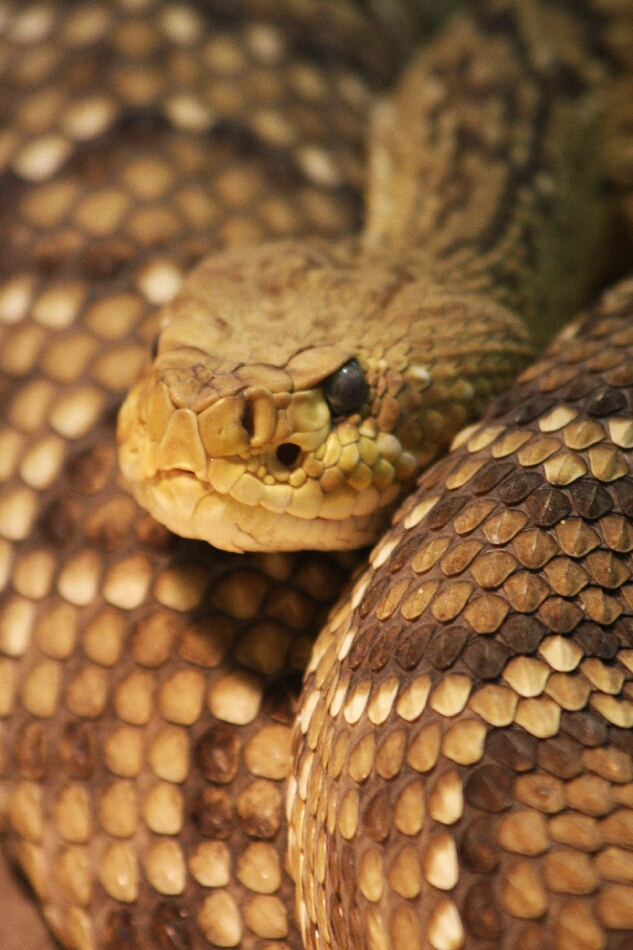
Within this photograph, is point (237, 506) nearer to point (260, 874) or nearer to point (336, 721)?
point (336, 721)

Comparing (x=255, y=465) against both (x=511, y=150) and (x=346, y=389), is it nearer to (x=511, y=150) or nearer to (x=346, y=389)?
(x=346, y=389)

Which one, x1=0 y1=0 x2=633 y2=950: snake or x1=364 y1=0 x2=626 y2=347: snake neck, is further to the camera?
x1=364 y1=0 x2=626 y2=347: snake neck

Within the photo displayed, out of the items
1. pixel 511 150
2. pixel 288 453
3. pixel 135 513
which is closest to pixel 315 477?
pixel 288 453

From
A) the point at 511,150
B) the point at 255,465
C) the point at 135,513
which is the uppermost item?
the point at 511,150

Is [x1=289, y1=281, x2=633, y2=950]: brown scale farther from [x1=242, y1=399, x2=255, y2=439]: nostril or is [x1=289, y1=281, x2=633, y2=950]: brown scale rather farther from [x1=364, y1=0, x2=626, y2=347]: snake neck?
[x1=364, y1=0, x2=626, y2=347]: snake neck

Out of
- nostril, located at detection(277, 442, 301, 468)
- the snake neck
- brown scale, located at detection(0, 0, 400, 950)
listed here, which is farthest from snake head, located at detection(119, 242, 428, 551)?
the snake neck

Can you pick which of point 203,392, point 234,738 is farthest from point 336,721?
point 203,392

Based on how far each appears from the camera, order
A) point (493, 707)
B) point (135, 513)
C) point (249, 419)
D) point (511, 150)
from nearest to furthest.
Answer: point (493, 707)
point (249, 419)
point (135, 513)
point (511, 150)

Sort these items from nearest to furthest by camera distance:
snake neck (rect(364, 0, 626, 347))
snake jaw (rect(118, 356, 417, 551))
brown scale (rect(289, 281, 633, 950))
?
brown scale (rect(289, 281, 633, 950))
snake jaw (rect(118, 356, 417, 551))
snake neck (rect(364, 0, 626, 347))
